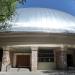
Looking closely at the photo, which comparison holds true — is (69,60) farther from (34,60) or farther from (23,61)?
(23,61)

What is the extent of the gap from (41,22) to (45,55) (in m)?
4.19

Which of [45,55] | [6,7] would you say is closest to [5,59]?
[45,55]

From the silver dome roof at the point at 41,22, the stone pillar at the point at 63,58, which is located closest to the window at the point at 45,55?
the stone pillar at the point at 63,58

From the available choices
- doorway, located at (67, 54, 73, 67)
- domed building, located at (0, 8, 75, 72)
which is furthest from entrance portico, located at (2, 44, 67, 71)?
doorway, located at (67, 54, 73, 67)

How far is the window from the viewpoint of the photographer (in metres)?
27.1

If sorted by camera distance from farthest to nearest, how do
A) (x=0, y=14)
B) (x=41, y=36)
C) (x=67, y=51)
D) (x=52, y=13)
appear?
(x=52, y=13) → (x=67, y=51) → (x=41, y=36) → (x=0, y=14)

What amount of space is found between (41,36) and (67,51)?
161 inches

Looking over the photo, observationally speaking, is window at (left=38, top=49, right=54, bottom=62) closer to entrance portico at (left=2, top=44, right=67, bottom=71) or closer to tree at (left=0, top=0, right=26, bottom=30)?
entrance portico at (left=2, top=44, right=67, bottom=71)

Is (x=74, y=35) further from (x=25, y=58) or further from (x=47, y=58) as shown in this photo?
(x=25, y=58)

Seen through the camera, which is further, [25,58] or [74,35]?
[25,58]

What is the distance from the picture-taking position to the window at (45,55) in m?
27.1

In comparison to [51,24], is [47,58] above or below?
below

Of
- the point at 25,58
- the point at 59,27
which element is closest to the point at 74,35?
the point at 59,27

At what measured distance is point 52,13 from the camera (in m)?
31.8
